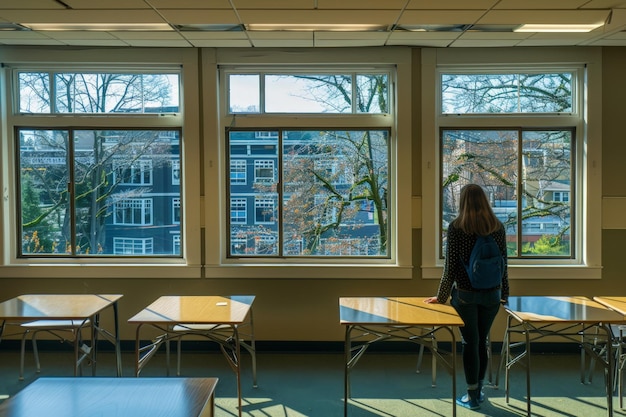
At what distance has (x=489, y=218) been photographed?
3252 mm

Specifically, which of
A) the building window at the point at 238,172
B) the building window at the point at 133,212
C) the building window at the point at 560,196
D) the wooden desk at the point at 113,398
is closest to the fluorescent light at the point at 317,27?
the building window at the point at 238,172

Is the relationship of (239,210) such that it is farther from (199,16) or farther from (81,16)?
(81,16)

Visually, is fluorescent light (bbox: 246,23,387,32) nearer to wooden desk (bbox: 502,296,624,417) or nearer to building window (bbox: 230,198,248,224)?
building window (bbox: 230,198,248,224)

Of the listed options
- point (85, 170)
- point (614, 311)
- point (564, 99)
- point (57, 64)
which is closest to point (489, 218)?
point (614, 311)

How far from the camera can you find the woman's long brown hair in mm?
3239

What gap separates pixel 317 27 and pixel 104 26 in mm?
1604

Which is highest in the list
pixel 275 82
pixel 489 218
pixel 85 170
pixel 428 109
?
pixel 275 82

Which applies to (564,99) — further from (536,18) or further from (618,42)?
(536,18)

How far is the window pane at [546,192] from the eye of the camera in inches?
185

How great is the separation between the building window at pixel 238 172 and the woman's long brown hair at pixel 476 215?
2.21m

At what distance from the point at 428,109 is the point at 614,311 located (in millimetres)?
2213

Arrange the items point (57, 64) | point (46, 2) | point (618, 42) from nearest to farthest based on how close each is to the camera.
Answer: point (46, 2) < point (618, 42) < point (57, 64)

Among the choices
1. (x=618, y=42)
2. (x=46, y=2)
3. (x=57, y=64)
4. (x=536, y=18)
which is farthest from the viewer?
(x=57, y=64)

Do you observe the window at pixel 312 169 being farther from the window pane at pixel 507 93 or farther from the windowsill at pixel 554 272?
the windowsill at pixel 554 272
